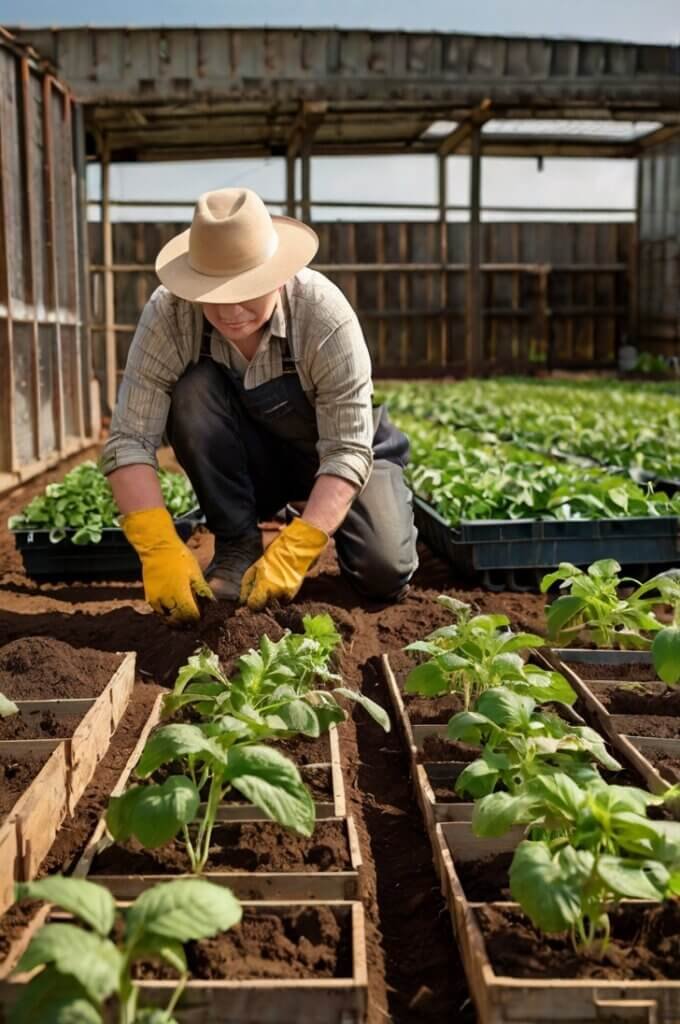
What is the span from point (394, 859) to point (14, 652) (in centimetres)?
146

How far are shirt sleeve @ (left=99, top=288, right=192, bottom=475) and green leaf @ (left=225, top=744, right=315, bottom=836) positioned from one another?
206cm

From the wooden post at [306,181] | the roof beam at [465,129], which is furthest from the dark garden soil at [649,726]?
the wooden post at [306,181]

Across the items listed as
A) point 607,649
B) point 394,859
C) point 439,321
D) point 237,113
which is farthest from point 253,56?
point 394,859

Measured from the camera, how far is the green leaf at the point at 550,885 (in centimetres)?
177

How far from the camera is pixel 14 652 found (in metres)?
3.41

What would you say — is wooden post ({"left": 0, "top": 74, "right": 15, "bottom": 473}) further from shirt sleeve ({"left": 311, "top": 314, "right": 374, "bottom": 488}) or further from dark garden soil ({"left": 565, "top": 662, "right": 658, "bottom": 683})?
dark garden soil ({"left": 565, "top": 662, "right": 658, "bottom": 683})

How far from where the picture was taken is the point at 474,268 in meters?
15.1

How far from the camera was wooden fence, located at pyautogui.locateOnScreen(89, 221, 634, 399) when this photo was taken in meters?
16.4

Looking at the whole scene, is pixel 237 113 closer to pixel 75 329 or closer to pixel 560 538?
pixel 75 329

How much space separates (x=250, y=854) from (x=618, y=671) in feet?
5.24

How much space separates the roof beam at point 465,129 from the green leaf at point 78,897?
13067 millimetres

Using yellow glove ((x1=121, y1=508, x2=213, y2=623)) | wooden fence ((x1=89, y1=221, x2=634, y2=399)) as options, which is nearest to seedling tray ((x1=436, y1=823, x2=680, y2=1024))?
yellow glove ((x1=121, y1=508, x2=213, y2=623))

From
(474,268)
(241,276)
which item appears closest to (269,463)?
(241,276)

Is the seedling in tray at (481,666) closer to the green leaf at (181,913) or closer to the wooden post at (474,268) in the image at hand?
the green leaf at (181,913)
